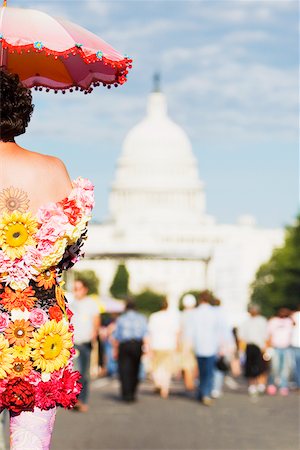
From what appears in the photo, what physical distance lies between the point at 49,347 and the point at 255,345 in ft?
59.4

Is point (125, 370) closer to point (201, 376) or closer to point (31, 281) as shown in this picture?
point (201, 376)

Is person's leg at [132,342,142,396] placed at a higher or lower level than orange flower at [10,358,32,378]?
lower

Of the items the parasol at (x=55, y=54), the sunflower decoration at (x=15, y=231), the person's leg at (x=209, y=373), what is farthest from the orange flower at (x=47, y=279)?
the person's leg at (x=209, y=373)

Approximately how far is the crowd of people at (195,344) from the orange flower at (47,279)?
432 inches

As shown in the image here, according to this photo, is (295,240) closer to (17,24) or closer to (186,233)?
(186,233)

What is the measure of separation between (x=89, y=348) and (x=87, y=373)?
0.28 meters

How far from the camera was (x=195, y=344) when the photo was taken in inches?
770

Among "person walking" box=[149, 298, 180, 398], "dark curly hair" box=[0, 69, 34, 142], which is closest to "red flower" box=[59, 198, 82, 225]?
"dark curly hair" box=[0, 69, 34, 142]

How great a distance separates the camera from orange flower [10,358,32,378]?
4980mm

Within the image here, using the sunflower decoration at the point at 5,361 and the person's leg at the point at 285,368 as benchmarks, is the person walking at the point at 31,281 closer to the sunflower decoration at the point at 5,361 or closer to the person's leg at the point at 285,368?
the sunflower decoration at the point at 5,361

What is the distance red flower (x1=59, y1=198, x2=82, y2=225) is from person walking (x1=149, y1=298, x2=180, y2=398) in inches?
603

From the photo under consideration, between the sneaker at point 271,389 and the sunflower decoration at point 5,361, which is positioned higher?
the sunflower decoration at point 5,361

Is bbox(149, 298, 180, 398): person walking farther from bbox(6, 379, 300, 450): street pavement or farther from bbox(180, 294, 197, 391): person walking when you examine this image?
bbox(6, 379, 300, 450): street pavement

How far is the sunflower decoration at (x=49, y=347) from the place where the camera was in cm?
500
